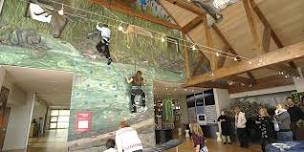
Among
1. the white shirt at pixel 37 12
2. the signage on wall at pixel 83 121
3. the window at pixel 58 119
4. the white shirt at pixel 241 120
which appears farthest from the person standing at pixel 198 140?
the window at pixel 58 119

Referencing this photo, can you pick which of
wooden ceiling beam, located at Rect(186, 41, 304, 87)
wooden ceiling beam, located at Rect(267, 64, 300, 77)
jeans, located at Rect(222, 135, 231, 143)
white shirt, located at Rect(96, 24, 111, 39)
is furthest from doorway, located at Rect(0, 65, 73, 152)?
wooden ceiling beam, located at Rect(267, 64, 300, 77)

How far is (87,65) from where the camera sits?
5.88 meters

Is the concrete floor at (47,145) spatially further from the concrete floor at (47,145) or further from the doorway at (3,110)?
the doorway at (3,110)

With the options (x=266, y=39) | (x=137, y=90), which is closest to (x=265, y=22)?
(x=266, y=39)

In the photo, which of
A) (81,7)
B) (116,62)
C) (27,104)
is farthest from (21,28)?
(27,104)

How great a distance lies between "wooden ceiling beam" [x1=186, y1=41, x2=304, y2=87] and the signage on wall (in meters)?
4.37

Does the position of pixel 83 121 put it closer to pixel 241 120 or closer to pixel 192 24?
pixel 241 120

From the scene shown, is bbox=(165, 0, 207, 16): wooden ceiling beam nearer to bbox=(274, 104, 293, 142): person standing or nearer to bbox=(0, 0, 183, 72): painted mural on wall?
bbox=(0, 0, 183, 72): painted mural on wall

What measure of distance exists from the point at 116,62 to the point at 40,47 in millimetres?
2294

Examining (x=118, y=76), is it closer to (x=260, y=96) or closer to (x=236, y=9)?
(x=236, y=9)

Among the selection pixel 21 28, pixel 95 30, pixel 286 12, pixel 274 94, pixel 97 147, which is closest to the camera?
pixel 21 28

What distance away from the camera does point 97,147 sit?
5523 mm

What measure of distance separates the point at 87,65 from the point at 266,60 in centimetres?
539

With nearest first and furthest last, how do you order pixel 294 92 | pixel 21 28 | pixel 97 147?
pixel 21 28
pixel 97 147
pixel 294 92
